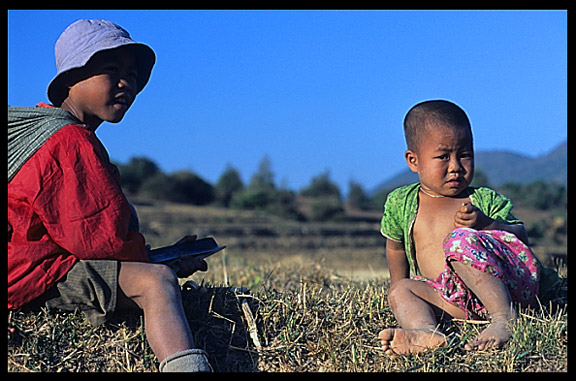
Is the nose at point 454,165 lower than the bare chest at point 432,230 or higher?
higher

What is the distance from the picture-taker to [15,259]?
3109mm

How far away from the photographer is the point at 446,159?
3867 mm

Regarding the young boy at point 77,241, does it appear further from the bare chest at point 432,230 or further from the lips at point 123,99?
the bare chest at point 432,230

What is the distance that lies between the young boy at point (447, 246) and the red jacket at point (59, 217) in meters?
1.44

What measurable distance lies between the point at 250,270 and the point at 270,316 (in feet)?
10.2

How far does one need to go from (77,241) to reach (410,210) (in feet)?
6.55

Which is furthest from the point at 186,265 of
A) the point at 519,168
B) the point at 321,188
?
the point at 519,168

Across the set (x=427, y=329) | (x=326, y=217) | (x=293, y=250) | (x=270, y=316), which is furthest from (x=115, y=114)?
(x=326, y=217)

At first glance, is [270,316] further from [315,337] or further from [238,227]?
[238,227]

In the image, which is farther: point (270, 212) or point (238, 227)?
point (270, 212)

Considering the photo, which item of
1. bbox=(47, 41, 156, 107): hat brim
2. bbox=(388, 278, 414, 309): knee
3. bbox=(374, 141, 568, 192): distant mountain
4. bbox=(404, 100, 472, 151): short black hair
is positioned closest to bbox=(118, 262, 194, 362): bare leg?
bbox=(47, 41, 156, 107): hat brim

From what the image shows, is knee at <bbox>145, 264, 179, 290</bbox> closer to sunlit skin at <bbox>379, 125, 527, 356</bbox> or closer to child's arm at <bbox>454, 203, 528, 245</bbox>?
sunlit skin at <bbox>379, 125, 527, 356</bbox>

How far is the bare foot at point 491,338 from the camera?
3.33 m

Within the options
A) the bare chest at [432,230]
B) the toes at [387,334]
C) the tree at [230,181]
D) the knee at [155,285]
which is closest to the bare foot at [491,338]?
the toes at [387,334]
